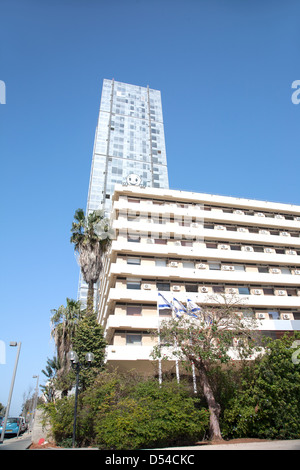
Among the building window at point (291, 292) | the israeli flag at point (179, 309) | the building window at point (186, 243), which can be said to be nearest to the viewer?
the israeli flag at point (179, 309)

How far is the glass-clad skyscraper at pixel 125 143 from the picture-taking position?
226 ft

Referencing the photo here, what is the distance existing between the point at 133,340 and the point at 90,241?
8.68 m

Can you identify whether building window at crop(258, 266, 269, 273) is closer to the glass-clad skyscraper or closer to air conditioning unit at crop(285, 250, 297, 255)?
air conditioning unit at crop(285, 250, 297, 255)

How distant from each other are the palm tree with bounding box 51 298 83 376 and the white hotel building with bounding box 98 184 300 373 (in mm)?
2832

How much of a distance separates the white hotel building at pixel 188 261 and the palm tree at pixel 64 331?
9.29ft

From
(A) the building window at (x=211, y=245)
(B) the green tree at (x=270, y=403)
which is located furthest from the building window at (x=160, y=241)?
(B) the green tree at (x=270, y=403)

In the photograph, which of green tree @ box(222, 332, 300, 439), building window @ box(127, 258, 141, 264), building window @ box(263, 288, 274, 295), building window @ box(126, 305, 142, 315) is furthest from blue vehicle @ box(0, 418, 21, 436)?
building window @ box(263, 288, 274, 295)

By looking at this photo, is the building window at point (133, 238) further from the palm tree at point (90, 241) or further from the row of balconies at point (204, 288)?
the row of balconies at point (204, 288)

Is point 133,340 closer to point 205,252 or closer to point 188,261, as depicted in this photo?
point 188,261

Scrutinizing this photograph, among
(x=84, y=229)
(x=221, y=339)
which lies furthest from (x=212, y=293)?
(x=84, y=229)

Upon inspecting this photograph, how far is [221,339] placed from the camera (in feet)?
50.7

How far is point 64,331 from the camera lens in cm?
2306

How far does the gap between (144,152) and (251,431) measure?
69841 millimetres

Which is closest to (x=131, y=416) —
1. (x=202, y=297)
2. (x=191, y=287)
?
(x=202, y=297)
